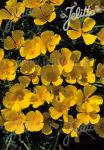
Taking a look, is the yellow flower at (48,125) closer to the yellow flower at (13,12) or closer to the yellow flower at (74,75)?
the yellow flower at (74,75)

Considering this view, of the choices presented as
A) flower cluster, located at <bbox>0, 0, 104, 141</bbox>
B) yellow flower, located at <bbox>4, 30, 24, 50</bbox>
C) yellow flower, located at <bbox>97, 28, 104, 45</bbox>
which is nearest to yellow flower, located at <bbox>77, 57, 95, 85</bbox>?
Result: flower cluster, located at <bbox>0, 0, 104, 141</bbox>

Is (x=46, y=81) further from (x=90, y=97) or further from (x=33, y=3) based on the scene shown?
(x=33, y=3)

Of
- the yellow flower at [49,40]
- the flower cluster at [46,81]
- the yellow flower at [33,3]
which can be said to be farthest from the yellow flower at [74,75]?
the yellow flower at [33,3]

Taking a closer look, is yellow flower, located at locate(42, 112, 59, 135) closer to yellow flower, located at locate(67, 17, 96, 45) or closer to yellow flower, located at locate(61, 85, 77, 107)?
yellow flower, located at locate(61, 85, 77, 107)

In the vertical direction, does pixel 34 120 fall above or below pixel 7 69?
below

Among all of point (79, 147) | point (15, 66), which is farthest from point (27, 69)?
point (79, 147)

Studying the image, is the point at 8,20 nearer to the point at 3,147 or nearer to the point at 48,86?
the point at 48,86

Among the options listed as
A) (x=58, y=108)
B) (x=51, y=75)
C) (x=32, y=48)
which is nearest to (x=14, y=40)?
(x=32, y=48)
